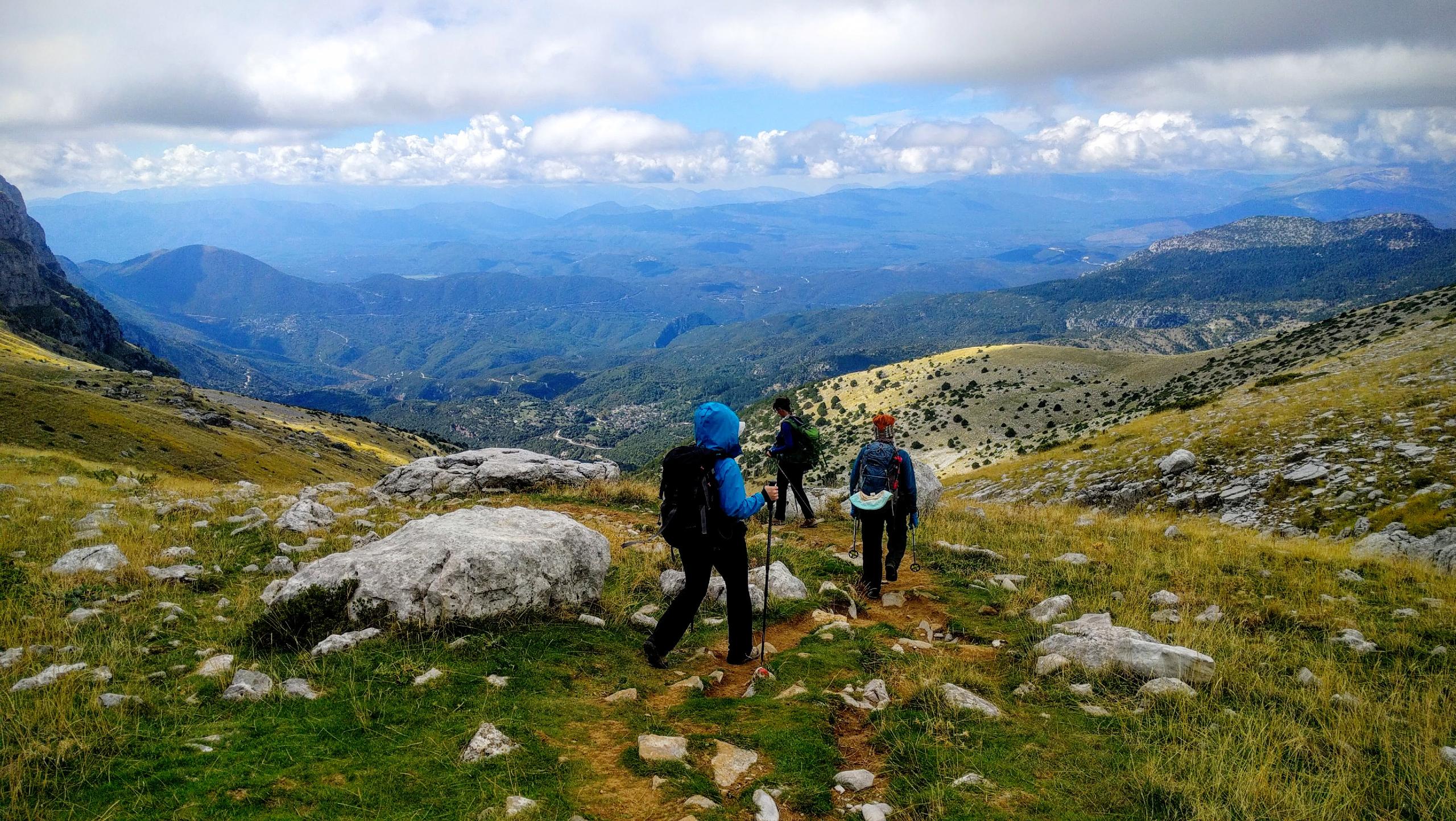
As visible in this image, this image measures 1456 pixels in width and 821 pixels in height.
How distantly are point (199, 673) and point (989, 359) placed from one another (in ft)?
290

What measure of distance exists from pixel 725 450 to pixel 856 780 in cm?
331

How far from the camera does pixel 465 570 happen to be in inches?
299

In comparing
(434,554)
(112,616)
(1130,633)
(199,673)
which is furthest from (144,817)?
(1130,633)

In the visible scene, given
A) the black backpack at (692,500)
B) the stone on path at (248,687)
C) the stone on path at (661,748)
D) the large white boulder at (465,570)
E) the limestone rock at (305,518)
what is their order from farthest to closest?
1. the limestone rock at (305,518)
2. the large white boulder at (465,570)
3. the black backpack at (692,500)
4. the stone on path at (248,687)
5. the stone on path at (661,748)

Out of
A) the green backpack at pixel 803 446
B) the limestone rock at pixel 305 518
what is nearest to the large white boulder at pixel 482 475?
the limestone rock at pixel 305 518

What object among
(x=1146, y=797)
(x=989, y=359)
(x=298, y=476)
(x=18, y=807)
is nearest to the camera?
(x=18, y=807)

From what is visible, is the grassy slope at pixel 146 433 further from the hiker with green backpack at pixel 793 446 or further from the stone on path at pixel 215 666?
the hiker with green backpack at pixel 793 446

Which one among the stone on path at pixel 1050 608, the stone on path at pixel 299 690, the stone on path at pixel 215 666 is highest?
the stone on path at pixel 215 666

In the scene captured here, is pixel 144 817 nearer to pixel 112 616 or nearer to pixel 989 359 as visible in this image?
pixel 112 616

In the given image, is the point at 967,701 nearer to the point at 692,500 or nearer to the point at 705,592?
the point at 705,592

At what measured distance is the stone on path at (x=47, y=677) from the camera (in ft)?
17.6

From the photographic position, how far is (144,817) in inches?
158

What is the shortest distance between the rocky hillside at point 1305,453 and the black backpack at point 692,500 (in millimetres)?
14309

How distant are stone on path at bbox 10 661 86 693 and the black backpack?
5.00 m
